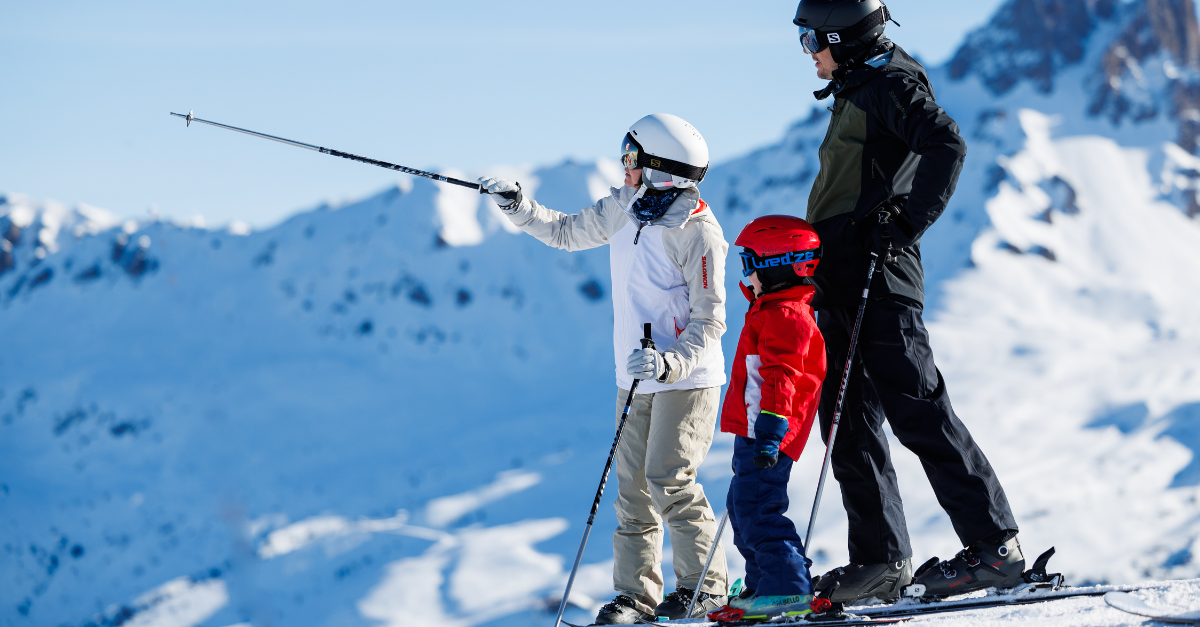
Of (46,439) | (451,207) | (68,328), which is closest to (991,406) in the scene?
(451,207)

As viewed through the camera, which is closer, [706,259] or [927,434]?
[927,434]

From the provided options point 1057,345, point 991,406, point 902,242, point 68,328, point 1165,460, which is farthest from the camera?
point 68,328

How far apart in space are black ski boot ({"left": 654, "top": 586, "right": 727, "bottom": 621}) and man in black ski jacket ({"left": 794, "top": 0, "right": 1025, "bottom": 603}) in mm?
550

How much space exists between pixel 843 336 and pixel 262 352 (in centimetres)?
11187

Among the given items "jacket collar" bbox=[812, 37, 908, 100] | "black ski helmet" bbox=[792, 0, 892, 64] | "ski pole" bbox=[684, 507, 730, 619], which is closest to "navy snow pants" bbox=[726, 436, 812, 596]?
"ski pole" bbox=[684, 507, 730, 619]

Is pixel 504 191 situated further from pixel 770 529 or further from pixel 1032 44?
pixel 1032 44

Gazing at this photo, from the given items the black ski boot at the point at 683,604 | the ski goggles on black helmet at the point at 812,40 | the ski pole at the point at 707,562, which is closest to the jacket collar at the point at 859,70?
the ski goggles on black helmet at the point at 812,40

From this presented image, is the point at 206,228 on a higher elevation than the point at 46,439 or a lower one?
higher

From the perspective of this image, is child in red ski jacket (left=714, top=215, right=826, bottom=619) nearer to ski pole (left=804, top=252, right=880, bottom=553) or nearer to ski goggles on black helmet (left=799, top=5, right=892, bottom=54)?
ski pole (left=804, top=252, right=880, bottom=553)

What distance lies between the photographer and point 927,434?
155 inches

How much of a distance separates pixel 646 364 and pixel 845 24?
5.98 feet

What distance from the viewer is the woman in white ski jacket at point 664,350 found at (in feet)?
14.9

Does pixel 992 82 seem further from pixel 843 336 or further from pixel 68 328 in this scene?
pixel 843 336

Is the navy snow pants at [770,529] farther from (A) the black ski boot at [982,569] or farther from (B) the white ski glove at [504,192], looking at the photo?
(B) the white ski glove at [504,192]
